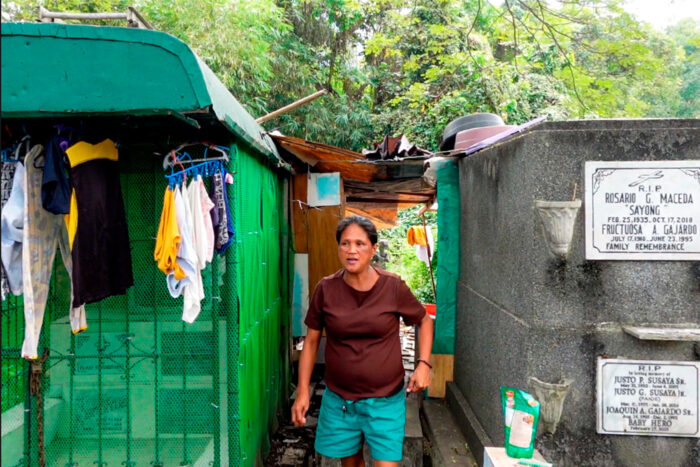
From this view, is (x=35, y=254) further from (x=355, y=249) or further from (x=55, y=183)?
(x=355, y=249)

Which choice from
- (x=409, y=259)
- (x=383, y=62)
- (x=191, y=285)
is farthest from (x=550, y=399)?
(x=383, y=62)

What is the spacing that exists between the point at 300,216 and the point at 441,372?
10.2ft

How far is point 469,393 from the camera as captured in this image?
4.91m

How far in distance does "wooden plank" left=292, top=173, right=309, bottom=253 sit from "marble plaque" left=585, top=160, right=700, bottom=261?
483 centimetres

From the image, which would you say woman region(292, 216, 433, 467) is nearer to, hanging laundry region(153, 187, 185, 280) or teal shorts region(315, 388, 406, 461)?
teal shorts region(315, 388, 406, 461)

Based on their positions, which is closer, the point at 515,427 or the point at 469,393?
the point at 515,427

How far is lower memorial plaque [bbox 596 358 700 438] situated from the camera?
3.35m

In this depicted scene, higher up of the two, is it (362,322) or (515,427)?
(362,322)

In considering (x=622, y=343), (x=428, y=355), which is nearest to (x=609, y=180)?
(x=622, y=343)

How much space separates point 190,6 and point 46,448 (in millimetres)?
10455

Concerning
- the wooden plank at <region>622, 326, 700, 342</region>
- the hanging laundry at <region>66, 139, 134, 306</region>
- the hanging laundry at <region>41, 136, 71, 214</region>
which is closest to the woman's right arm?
the hanging laundry at <region>66, 139, 134, 306</region>

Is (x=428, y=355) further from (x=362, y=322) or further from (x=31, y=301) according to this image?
(x=31, y=301)

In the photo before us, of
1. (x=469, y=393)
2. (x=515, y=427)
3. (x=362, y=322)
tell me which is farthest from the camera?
(x=469, y=393)

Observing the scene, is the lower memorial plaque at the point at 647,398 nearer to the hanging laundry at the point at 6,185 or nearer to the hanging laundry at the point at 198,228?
the hanging laundry at the point at 198,228
